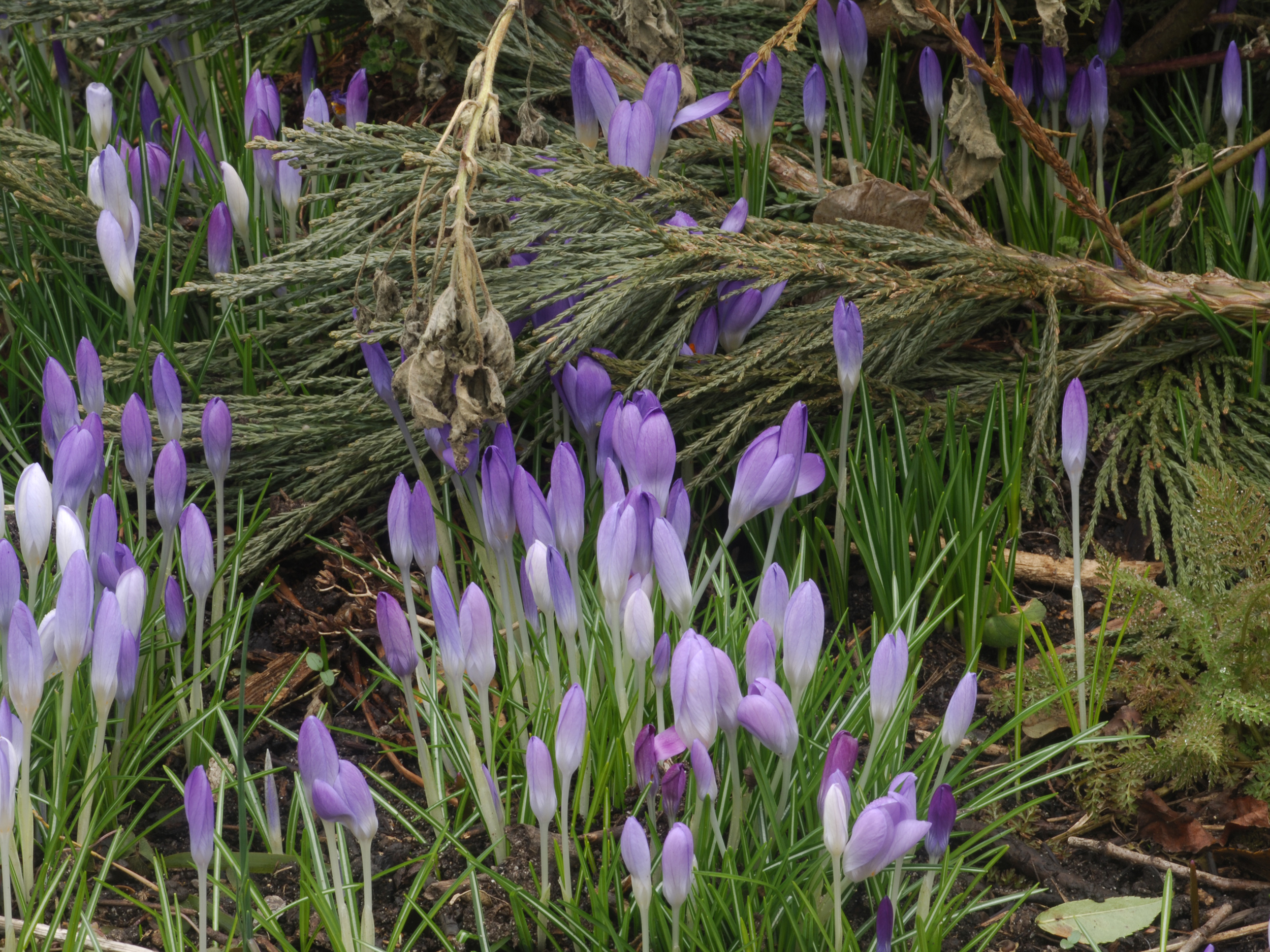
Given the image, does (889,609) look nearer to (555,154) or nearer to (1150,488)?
(1150,488)

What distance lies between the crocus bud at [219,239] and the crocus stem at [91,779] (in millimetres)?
1258

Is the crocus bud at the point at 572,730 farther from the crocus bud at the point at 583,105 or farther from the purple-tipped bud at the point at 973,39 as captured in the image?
the purple-tipped bud at the point at 973,39

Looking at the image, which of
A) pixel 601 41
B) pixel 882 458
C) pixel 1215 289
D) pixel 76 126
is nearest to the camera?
pixel 882 458

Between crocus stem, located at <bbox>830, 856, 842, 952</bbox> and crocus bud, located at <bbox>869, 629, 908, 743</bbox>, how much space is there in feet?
0.68

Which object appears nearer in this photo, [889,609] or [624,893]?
[624,893]

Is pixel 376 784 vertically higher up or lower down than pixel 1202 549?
lower down

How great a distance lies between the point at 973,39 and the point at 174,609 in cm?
251

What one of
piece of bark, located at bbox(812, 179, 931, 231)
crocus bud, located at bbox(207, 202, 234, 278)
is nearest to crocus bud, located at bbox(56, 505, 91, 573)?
crocus bud, located at bbox(207, 202, 234, 278)

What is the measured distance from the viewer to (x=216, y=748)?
2166 millimetres

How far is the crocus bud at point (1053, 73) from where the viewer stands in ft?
10.1

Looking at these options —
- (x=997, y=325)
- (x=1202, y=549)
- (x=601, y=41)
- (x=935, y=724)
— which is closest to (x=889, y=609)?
(x=935, y=724)

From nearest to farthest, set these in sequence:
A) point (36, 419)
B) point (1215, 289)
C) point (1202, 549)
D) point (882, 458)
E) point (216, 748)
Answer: point (1202, 549), point (216, 748), point (882, 458), point (1215, 289), point (36, 419)

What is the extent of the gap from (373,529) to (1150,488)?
1.77 metres

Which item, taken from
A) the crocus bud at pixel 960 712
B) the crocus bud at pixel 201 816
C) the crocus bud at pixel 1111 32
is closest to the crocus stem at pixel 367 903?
the crocus bud at pixel 201 816
